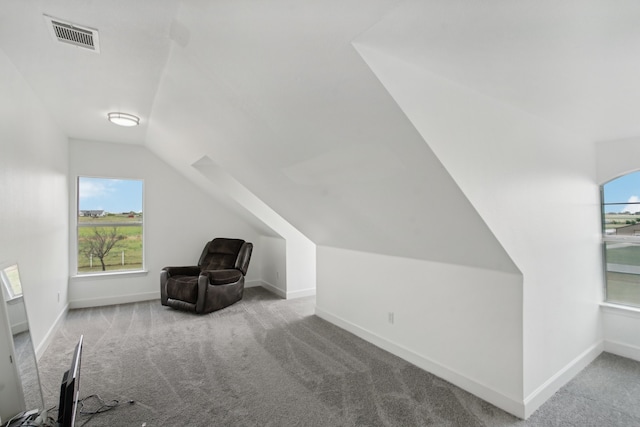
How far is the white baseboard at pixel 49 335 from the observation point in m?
2.98

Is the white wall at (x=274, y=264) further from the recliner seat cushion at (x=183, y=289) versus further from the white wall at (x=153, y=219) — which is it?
the recliner seat cushion at (x=183, y=289)

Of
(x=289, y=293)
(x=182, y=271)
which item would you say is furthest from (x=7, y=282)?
(x=289, y=293)

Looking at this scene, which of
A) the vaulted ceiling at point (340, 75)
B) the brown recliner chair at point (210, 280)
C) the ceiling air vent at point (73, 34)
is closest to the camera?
the vaulted ceiling at point (340, 75)

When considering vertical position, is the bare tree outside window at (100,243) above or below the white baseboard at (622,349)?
above

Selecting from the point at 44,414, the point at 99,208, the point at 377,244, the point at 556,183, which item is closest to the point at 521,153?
the point at 556,183

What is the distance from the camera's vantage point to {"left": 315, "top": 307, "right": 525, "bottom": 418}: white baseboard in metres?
2.13

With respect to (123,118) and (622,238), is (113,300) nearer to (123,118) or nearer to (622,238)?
(123,118)

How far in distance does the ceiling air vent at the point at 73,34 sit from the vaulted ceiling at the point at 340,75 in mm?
50

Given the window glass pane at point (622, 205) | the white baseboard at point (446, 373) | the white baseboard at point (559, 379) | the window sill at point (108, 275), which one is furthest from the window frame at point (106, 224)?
the window glass pane at point (622, 205)

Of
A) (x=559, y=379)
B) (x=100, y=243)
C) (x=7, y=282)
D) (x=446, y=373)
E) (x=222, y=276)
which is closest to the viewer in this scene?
(x=7, y=282)

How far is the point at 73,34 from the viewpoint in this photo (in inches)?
76.7

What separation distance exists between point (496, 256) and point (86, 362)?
360 cm

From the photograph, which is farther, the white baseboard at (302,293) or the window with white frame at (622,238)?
the white baseboard at (302,293)

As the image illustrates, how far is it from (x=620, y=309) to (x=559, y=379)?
1.19 m
